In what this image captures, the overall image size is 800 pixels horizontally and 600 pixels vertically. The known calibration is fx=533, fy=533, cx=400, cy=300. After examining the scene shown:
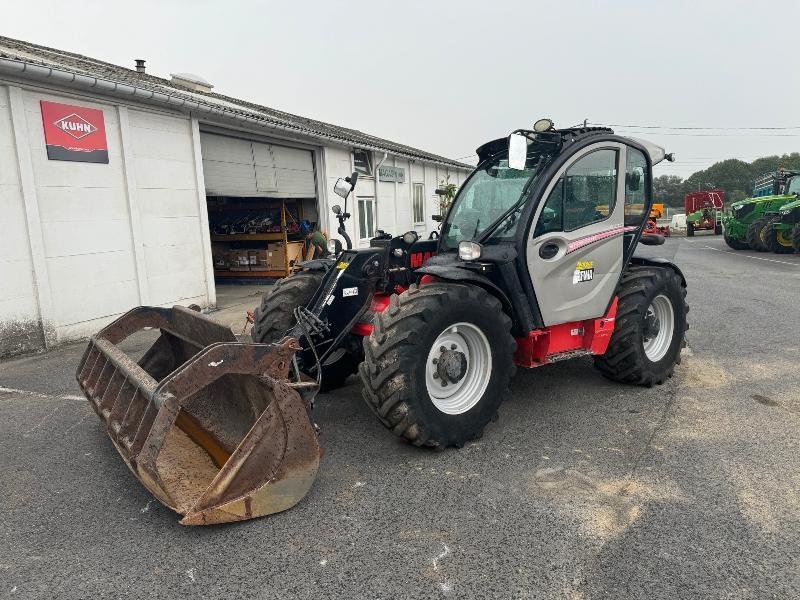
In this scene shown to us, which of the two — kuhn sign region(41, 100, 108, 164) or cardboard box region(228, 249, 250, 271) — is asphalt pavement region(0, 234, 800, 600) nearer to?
kuhn sign region(41, 100, 108, 164)

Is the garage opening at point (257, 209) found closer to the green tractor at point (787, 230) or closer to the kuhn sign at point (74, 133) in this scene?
the kuhn sign at point (74, 133)

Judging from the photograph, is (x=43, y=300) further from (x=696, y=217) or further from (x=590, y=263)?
(x=696, y=217)

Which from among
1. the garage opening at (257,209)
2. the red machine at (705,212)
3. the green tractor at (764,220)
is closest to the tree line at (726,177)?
the red machine at (705,212)

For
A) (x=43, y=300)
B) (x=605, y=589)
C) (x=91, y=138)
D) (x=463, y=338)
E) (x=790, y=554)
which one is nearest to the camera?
(x=605, y=589)

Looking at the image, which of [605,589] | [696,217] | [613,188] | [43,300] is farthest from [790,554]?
[696,217]

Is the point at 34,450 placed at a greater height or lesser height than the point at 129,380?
lesser

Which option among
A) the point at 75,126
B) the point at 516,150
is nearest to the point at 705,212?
the point at 516,150

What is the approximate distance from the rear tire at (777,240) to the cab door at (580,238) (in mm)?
16167

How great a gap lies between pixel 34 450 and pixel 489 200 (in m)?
3.98

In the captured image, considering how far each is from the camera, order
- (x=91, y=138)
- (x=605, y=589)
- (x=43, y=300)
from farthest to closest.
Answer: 1. (x=91, y=138)
2. (x=43, y=300)
3. (x=605, y=589)

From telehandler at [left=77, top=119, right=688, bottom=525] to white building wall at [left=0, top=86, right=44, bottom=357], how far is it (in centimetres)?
341

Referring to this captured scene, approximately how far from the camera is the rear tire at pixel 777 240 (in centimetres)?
1712

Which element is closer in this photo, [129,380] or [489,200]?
Result: [129,380]

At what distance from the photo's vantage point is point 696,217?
28609 mm
